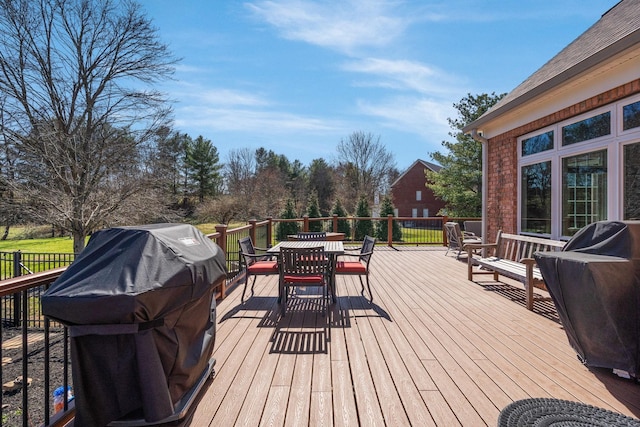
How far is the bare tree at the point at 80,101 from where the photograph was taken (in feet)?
33.2

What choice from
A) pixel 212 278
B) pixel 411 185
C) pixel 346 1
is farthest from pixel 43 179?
pixel 411 185

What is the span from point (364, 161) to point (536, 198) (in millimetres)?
20657

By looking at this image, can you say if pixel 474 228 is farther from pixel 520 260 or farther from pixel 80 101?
pixel 80 101

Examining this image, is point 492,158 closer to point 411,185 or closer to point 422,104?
point 422,104

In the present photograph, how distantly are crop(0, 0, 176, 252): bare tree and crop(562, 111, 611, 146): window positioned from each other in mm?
11909

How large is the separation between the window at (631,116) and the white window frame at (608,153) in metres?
0.04

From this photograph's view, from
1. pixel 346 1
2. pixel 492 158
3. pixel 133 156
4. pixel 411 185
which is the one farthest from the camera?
pixel 411 185

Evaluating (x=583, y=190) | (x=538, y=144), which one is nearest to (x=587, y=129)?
(x=583, y=190)

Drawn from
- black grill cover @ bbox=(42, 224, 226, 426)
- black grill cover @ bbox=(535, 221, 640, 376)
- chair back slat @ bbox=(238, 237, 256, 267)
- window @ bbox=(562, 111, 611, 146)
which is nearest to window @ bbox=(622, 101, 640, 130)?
window @ bbox=(562, 111, 611, 146)

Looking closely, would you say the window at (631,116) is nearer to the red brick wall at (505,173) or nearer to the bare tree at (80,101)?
the red brick wall at (505,173)

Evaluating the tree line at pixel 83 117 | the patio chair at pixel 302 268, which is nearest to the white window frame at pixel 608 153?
the patio chair at pixel 302 268

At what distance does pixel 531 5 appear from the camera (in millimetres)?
6711

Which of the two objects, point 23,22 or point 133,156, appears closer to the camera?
point 23,22

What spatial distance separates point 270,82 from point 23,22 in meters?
7.62
